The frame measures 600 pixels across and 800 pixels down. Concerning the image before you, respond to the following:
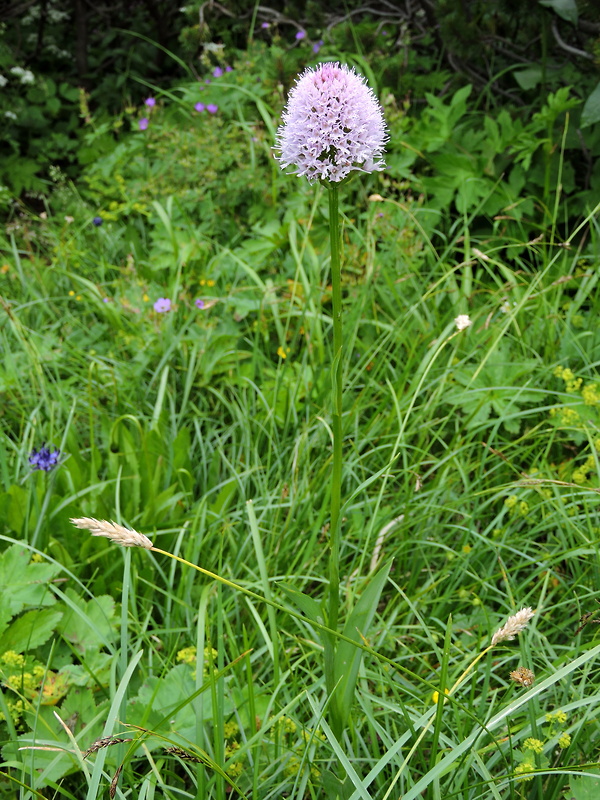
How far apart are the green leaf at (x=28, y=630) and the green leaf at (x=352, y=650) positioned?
0.59m

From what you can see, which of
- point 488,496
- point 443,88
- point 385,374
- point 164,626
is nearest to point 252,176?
point 443,88

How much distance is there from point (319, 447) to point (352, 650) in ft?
2.87

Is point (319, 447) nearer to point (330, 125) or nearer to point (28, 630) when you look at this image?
point (28, 630)

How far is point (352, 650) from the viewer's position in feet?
3.64

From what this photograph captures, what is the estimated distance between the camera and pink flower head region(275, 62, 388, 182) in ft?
3.23

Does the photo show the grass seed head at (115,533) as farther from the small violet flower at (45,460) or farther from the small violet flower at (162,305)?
the small violet flower at (162,305)

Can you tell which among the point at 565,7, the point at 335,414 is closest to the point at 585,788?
the point at 335,414

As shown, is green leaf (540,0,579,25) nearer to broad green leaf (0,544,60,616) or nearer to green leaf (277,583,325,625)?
green leaf (277,583,325,625)

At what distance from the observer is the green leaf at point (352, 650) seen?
1102 mm

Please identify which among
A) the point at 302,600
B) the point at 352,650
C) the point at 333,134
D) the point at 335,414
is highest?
A: the point at 333,134

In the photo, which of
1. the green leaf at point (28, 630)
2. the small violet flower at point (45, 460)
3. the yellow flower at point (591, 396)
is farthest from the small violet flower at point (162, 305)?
the yellow flower at point (591, 396)

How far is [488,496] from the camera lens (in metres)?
1.78

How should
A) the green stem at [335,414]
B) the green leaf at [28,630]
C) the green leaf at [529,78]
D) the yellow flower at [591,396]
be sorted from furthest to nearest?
the green leaf at [529,78]
the yellow flower at [591,396]
the green leaf at [28,630]
the green stem at [335,414]

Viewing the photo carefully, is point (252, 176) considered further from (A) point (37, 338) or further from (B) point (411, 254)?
(A) point (37, 338)
